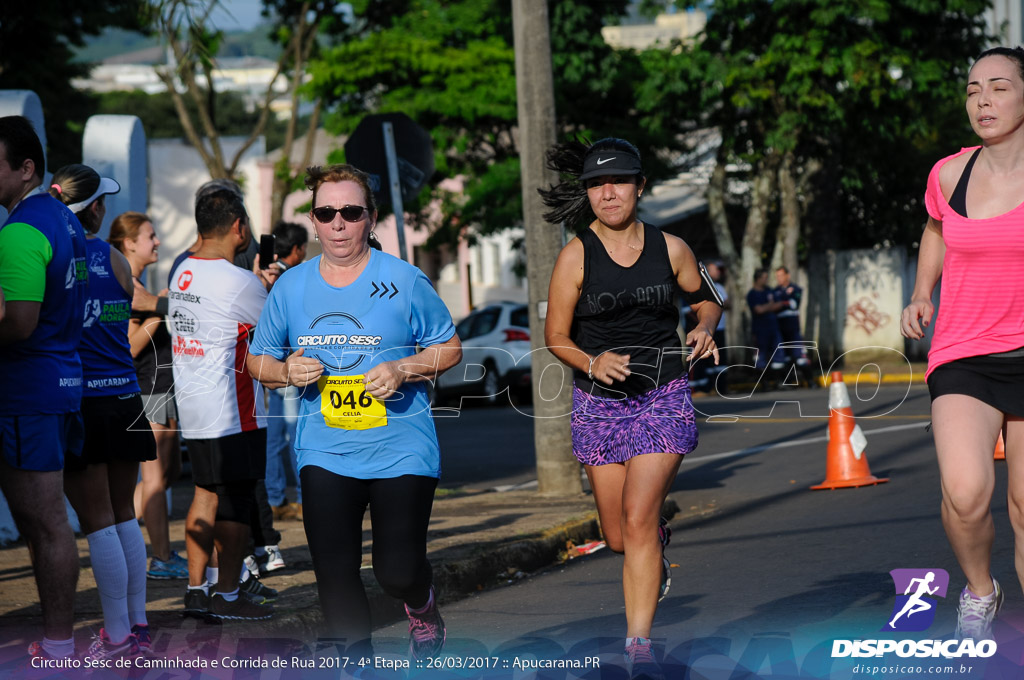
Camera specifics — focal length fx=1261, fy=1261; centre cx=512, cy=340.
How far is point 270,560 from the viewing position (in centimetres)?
719

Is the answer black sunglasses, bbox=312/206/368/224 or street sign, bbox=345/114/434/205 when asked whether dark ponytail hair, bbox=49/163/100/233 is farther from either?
street sign, bbox=345/114/434/205

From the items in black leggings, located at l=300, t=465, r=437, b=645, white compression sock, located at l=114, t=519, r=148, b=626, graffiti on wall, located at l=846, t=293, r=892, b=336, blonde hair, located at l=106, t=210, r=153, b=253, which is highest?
blonde hair, located at l=106, t=210, r=153, b=253

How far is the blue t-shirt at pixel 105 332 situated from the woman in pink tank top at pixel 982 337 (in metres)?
3.32

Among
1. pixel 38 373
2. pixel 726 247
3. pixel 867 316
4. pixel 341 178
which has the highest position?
pixel 341 178

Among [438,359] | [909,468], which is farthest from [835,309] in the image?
[438,359]

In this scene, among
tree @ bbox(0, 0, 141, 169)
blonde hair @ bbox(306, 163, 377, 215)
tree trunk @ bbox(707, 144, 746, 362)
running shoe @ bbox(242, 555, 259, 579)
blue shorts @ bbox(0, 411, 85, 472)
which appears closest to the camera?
blue shorts @ bbox(0, 411, 85, 472)

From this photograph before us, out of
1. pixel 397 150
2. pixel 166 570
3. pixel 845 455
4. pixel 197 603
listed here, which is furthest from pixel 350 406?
pixel 845 455

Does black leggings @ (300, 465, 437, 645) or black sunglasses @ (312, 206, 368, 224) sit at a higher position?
black sunglasses @ (312, 206, 368, 224)

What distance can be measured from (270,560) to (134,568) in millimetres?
1952

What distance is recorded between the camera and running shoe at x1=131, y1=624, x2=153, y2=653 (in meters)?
5.12

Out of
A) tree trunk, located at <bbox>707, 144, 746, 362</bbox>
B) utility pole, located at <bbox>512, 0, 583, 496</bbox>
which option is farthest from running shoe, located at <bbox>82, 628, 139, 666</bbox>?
tree trunk, located at <bbox>707, 144, 746, 362</bbox>

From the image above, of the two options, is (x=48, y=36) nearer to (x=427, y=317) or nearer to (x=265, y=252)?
(x=265, y=252)

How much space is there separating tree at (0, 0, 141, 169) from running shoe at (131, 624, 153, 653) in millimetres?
19797

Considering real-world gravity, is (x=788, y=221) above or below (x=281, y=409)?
below
